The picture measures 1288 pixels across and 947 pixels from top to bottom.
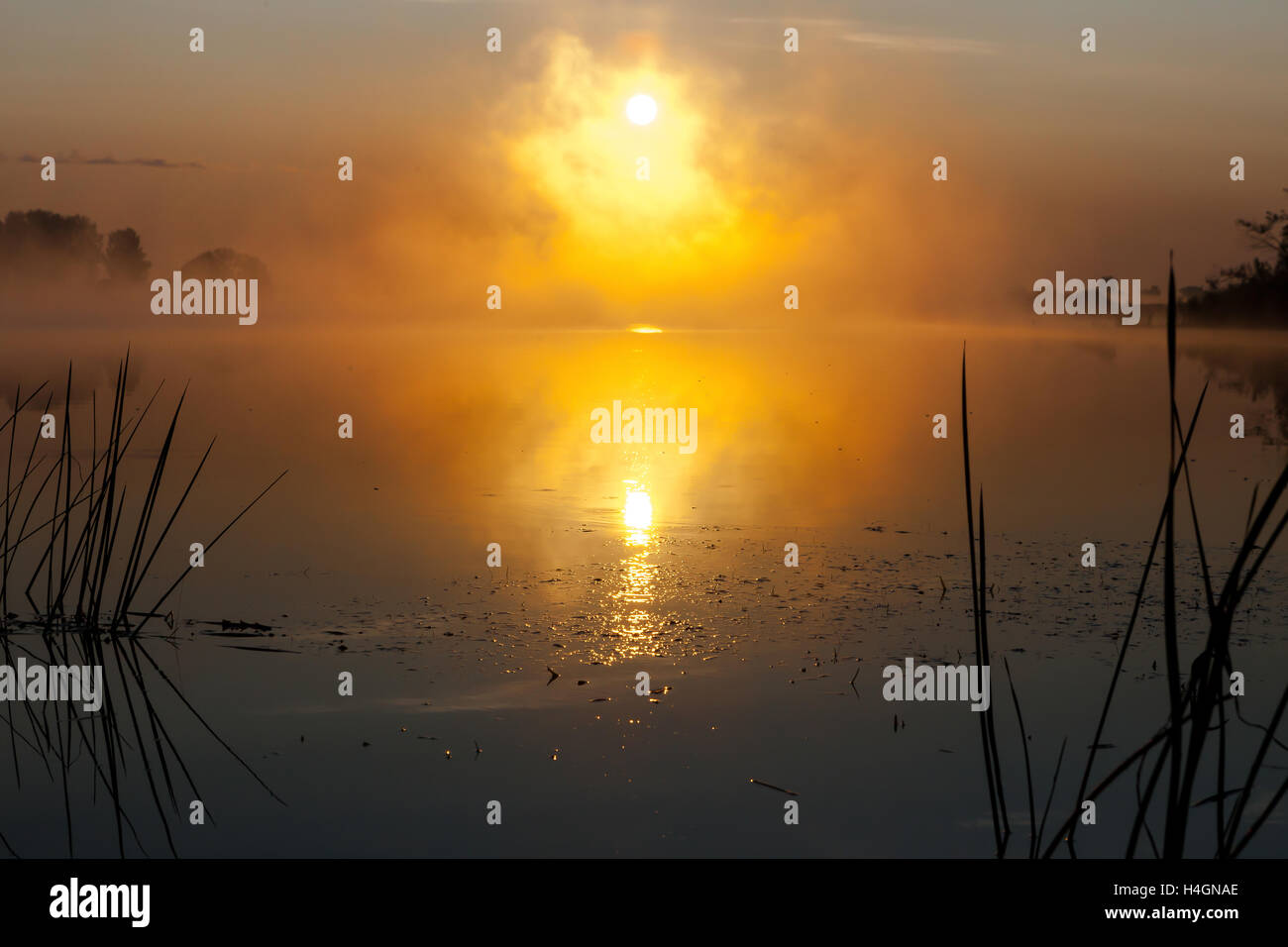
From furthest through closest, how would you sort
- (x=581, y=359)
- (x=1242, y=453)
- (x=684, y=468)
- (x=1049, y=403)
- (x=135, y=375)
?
(x=581, y=359) → (x=135, y=375) → (x=1049, y=403) → (x=1242, y=453) → (x=684, y=468)

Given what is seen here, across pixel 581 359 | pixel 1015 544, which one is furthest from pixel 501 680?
pixel 581 359

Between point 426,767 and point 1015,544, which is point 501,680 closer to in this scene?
point 426,767

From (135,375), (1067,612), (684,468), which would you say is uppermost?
(135,375)

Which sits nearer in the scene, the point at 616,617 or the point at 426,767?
the point at 426,767

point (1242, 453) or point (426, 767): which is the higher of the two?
point (1242, 453)

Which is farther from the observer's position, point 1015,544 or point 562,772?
point 1015,544

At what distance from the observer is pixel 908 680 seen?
565 cm

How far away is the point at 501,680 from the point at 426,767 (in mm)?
972

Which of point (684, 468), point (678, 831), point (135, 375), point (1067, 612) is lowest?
point (678, 831)

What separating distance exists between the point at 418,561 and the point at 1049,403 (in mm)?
14359

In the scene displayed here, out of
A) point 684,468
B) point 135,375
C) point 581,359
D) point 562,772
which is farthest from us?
point 581,359

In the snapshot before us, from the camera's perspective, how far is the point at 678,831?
4.17m
